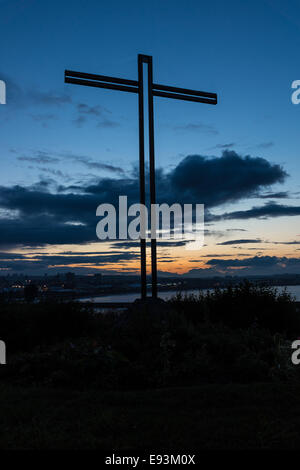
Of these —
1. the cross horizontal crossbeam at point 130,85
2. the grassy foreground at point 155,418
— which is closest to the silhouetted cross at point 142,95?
the cross horizontal crossbeam at point 130,85

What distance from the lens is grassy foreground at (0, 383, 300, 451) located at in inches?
175

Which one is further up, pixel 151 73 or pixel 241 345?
pixel 151 73

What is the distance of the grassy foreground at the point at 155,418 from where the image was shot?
14.6 feet

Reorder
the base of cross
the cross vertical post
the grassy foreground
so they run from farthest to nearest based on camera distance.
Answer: the cross vertical post
the base of cross
the grassy foreground

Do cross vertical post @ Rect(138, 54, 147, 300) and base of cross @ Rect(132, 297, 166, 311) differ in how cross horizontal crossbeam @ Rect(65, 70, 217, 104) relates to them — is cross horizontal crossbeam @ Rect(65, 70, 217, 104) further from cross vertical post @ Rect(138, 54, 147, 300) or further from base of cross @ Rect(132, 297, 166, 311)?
base of cross @ Rect(132, 297, 166, 311)

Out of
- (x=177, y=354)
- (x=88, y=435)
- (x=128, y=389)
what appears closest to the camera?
(x=88, y=435)

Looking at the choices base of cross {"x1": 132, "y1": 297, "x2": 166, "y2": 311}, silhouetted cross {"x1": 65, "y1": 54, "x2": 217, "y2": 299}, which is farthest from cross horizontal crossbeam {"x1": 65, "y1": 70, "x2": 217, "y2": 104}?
base of cross {"x1": 132, "y1": 297, "x2": 166, "y2": 311}

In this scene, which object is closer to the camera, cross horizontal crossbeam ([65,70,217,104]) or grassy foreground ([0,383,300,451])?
grassy foreground ([0,383,300,451])

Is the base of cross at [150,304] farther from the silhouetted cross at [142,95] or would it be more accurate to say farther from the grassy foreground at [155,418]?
the grassy foreground at [155,418]

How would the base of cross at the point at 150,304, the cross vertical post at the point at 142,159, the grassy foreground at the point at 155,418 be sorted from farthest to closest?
the cross vertical post at the point at 142,159
the base of cross at the point at 150,304
the grassy foreground at the point at 155,418
